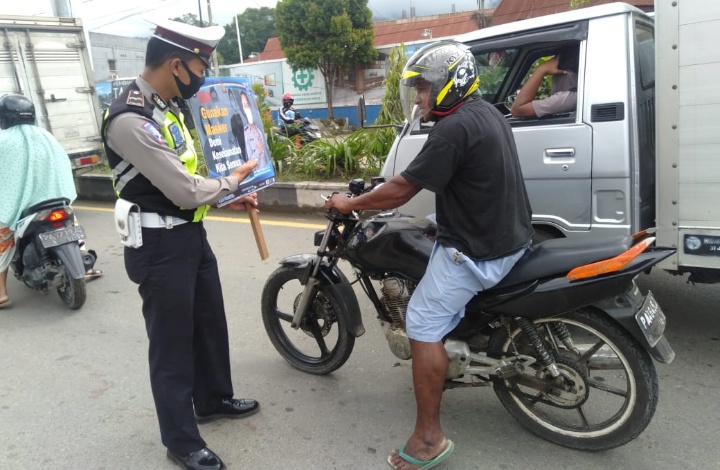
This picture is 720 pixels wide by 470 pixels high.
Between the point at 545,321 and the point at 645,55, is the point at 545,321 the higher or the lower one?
the lower one

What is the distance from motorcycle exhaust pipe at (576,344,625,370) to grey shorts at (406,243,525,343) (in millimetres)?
503

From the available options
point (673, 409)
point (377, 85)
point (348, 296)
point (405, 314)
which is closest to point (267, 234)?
point (348, 296)

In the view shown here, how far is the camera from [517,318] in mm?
2537

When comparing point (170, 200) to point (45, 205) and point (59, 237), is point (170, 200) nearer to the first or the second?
point (59, 237)

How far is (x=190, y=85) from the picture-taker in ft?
7.97

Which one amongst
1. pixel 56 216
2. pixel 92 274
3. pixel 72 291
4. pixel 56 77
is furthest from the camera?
pixel 56 77

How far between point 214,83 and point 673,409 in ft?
9.01

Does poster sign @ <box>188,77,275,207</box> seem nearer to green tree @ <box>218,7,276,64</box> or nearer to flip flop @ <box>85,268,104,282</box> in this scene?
flip flop @ <box>85,268,104,282</box>

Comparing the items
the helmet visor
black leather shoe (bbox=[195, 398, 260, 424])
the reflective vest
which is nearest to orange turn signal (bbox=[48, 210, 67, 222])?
black leather shoe (bbox=[195, 398, 260, 424])

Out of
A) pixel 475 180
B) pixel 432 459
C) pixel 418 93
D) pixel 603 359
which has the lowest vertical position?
pixel 432 459

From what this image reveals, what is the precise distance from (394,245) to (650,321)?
1141mm

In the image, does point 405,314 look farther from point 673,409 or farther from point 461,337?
point 673,409

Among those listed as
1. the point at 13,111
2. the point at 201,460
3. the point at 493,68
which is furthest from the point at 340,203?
the point at 13,111

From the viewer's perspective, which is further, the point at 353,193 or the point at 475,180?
the point at 353,193
